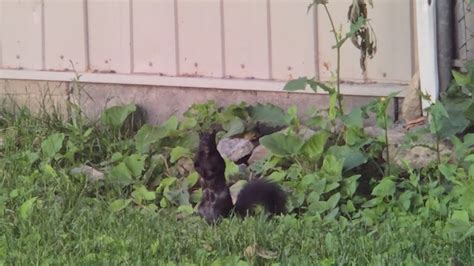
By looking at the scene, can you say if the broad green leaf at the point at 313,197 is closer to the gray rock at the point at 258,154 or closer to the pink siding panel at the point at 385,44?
the gray rock at the point at 258,154

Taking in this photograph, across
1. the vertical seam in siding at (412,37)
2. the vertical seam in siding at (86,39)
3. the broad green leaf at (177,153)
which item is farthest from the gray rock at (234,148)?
the vertical seam in siding at (86,39)

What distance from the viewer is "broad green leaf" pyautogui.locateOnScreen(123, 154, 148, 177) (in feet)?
17.3

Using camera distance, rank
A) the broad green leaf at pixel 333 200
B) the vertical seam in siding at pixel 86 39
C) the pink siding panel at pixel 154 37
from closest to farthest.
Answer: the broad green leaf at pixel 333 200 < the pink siding panel at pixel 154 37 < the vertical seam in siding at pixel 86 39

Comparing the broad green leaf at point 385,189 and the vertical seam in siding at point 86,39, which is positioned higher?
the vertical seam in siding at point 86,39

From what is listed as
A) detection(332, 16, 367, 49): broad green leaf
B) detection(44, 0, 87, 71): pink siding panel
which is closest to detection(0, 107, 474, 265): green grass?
detection(332, 16, 367, 49): broad green leaf

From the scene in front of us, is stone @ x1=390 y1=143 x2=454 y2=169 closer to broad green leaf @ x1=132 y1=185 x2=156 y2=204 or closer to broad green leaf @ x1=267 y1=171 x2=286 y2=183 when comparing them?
broad green leaf @ x1=267 y1=171 x2=286 y2=183

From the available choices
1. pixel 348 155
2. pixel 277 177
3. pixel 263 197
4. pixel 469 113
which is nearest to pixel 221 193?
pixel 263 197

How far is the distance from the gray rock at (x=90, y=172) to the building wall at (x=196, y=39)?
87cm

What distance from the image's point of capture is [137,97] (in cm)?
618

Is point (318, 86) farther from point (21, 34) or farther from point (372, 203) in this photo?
point (21, 34)

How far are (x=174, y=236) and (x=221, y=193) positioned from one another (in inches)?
17.1

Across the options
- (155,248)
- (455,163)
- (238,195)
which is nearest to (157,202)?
(238,195)

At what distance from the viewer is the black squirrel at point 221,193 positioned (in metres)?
4.62

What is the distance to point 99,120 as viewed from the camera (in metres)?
6.00
